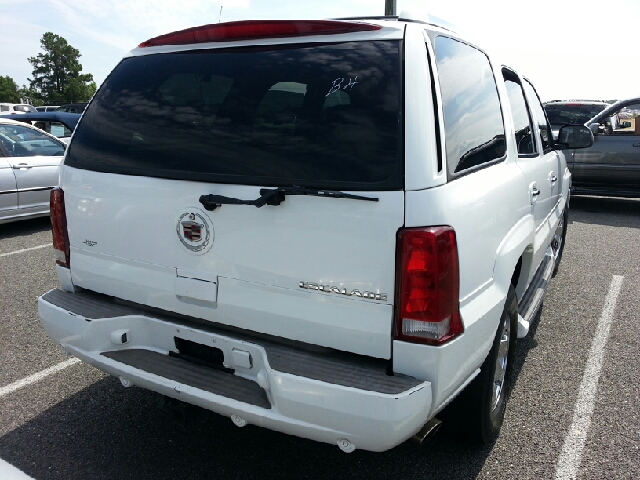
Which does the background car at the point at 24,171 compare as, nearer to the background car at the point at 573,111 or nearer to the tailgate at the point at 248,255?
the tailgate at the point at 248,255

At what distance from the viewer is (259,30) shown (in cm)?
244

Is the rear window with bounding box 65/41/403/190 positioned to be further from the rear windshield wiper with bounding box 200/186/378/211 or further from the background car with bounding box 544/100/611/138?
the background car with bounding box 544/100/611/138

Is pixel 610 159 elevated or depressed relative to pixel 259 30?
depressed

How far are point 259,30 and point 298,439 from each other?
1.99 m

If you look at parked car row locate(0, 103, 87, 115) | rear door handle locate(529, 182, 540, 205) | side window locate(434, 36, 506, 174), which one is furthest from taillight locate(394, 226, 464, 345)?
parked car row locate(0, 103, 87, 115)

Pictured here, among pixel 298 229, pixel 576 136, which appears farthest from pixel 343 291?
pixel 576 136

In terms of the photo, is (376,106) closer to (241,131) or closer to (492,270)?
(241,131)

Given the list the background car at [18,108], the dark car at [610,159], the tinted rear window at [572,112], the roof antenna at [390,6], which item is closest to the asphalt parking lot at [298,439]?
the dark car at [610,159]

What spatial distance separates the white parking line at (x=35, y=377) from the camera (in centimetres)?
347

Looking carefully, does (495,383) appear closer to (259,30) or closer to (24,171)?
(259,30)

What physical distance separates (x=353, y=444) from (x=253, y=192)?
100 centimetres

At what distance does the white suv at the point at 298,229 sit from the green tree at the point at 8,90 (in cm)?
10426

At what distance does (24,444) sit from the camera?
115 inches

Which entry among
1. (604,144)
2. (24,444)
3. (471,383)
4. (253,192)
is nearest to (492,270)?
(471,383)
